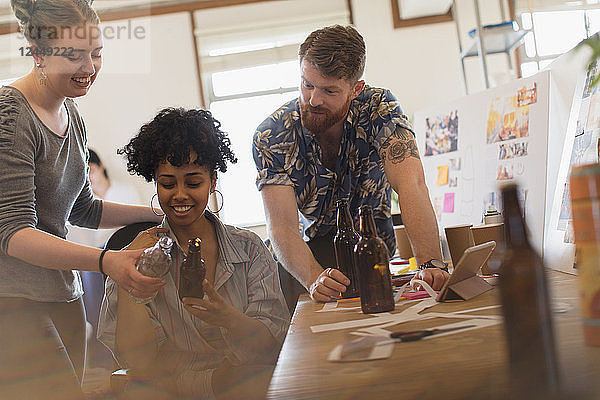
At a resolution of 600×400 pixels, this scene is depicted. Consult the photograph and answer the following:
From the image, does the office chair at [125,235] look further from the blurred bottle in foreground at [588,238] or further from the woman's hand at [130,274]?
the blurred bottle in foreground at [588,238]

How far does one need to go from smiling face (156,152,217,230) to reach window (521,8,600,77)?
4907mm

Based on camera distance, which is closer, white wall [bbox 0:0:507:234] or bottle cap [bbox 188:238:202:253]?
bottle cap [bbox 188:238:202:253]

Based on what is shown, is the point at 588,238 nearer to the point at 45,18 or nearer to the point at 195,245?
the point at 195,245

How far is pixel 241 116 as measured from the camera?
19.0ft

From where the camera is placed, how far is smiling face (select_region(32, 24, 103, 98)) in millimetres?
1437

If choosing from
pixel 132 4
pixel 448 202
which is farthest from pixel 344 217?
pixel 132 4

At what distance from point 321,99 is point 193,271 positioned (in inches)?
30.2

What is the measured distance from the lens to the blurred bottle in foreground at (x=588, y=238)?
664 millimetres

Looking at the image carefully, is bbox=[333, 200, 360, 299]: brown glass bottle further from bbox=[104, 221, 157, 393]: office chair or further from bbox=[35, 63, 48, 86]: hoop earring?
bbox=[35, 63, 48, 86]: hoop earring

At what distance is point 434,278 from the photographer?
4.43 ft

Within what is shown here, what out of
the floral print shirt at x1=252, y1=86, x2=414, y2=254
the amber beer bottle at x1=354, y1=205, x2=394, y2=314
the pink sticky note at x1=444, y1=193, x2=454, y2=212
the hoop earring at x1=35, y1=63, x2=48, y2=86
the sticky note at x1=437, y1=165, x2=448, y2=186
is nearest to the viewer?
the amber beer bottle at x1=354, y1=205, x2=394, y2=314

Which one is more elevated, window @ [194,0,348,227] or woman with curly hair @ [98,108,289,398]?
window @ [194,0,348,227]

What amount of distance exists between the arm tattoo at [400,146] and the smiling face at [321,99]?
172 mm

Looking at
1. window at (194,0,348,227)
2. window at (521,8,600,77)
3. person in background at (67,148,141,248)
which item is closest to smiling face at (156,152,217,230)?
person in background at (67,148,141,248)
